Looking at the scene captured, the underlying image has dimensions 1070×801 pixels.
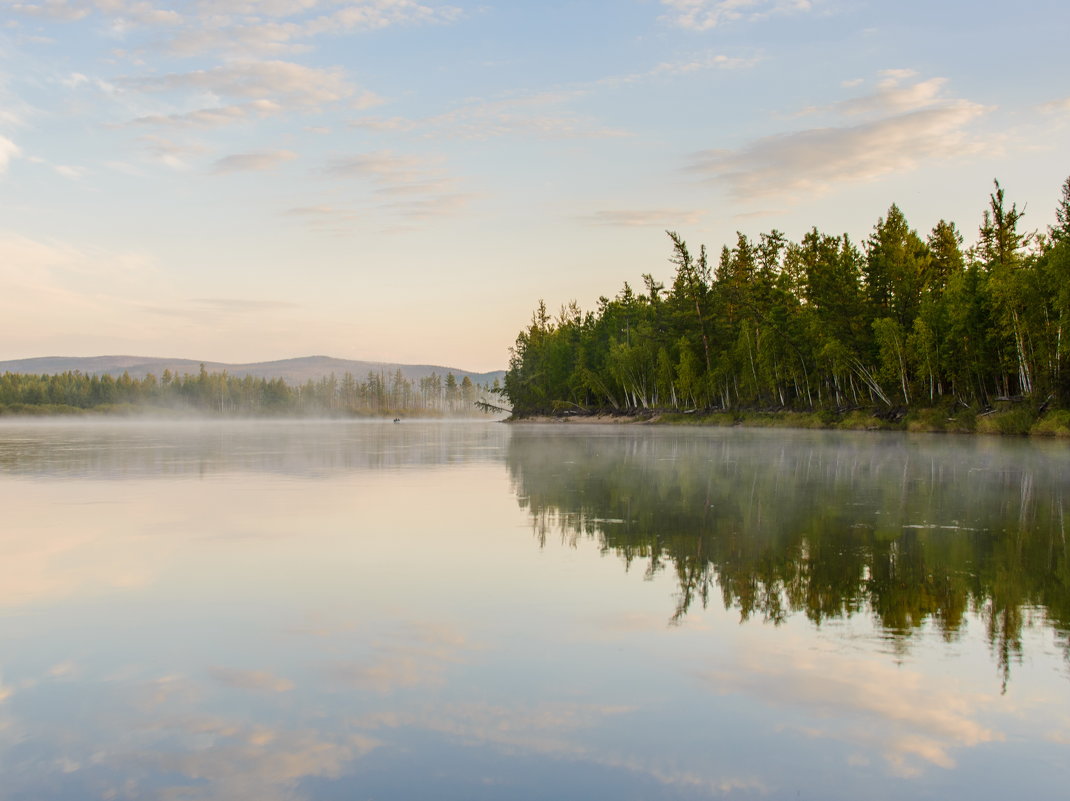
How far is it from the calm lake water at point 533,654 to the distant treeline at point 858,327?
37.0 m

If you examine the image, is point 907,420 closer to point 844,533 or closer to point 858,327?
point 858,327

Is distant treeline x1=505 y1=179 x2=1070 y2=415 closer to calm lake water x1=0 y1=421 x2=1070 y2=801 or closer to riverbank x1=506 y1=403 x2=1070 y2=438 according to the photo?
riverbank x1=506 y1=403 x2=1070 y2=438

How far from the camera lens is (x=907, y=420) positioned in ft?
182

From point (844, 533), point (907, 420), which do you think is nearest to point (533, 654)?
point (844, 533)

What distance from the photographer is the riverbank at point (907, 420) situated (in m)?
44.3

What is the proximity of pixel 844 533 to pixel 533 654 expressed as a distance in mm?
7613

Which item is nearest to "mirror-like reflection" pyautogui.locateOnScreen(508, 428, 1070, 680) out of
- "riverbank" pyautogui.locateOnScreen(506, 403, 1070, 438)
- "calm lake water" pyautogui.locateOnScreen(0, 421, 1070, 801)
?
"calm lake water" pyautogui.locateOnScreen(0, 421, 1070, 801)

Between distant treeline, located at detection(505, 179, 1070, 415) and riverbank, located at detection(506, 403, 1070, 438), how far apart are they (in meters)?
1.33

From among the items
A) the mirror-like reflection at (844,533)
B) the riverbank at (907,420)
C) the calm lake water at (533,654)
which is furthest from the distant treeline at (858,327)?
the calm lake water at (533,654)

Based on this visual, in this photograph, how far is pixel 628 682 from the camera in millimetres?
6059

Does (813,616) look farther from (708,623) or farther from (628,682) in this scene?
(628,682)

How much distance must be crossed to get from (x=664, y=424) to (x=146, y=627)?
78.6 metres

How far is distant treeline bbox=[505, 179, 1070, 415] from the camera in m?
46.8

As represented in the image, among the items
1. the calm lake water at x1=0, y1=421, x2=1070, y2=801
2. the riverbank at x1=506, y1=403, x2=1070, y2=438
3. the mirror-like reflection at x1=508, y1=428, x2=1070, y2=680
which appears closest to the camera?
the calm lake water at x1=0, y1=421, x2=1070, y2=801
